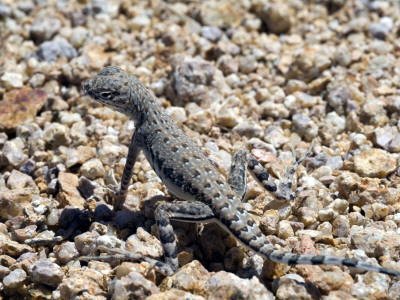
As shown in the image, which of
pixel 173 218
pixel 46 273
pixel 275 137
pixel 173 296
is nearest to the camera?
pixel 173 296

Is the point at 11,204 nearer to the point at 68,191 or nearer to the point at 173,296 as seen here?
the point at 68,191

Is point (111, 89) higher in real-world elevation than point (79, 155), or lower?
higher

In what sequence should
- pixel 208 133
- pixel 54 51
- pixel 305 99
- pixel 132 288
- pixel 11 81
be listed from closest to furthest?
1. pixel 132 288
2. pixel 208 133
3. pixel 305 99
4. pixel 11 81
5. pixel 54 51

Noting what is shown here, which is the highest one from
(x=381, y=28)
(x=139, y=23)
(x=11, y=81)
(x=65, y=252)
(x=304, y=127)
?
(x=381, y=28)

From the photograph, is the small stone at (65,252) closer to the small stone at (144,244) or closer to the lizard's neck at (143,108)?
the small stone at (144,244)

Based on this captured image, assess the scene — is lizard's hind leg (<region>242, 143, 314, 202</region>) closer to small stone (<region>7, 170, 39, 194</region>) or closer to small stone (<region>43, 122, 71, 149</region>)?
small stone (<region>43, 122, 71, 149</region>)

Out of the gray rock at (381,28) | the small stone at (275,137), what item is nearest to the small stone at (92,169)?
the small stone at (275,137)

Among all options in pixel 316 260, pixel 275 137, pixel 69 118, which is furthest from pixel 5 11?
pixel 316 260
